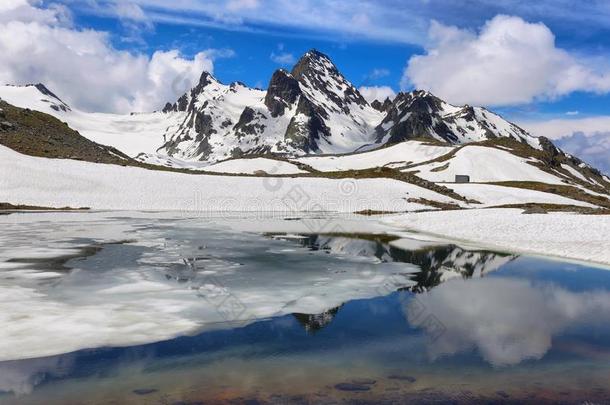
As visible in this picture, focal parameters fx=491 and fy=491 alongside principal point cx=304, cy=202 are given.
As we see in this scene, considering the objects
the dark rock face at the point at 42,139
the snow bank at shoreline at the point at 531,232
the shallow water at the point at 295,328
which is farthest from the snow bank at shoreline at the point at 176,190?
the shallow water at the point at 295,328

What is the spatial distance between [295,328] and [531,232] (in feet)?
94.7

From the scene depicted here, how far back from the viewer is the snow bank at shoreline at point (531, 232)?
30.5 meters

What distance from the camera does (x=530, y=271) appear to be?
79.3 ft

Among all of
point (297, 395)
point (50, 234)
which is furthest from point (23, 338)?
point (50, 234)

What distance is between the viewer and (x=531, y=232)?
122ft

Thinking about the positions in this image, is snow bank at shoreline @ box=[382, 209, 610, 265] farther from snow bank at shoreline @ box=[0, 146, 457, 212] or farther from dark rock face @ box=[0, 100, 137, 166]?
dark rock face @ box=[0, 100, 137, 166]

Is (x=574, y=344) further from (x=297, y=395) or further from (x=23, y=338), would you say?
(x=23, y=338)

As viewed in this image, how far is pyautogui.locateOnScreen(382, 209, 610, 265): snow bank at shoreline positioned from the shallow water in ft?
15.5

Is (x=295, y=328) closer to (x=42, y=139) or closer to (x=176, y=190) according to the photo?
(x=176, y=190)

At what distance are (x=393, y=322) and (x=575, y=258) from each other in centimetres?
1889

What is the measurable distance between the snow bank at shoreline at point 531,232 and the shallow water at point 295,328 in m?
4.73

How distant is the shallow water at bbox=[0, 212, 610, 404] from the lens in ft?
32.4

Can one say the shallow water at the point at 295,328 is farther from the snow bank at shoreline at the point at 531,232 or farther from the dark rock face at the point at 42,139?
the dark rock face at the point at 42,139

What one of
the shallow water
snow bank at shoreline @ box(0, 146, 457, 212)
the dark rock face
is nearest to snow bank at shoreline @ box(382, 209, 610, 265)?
the shallow water
